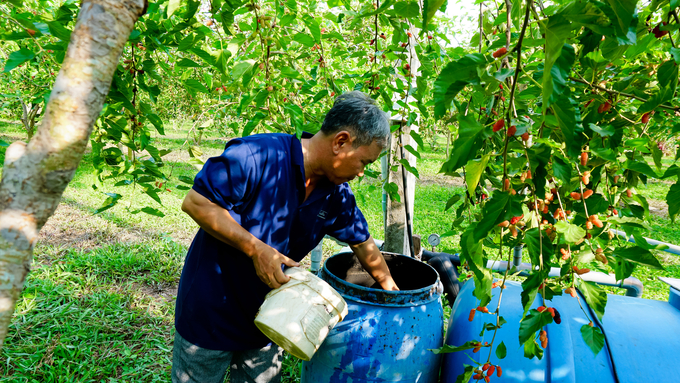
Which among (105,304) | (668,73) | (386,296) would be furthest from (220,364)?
(105,304)

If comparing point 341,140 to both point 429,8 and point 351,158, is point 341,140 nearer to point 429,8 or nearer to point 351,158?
point 351,158

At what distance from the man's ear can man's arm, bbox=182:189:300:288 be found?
1.63ft

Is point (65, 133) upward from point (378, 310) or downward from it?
upward

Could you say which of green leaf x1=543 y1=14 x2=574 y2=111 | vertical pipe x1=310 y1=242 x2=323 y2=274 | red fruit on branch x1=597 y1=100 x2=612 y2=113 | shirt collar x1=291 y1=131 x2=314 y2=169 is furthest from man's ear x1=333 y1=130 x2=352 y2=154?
vertical pipe x1=310 y1=242 x2=323 y2=274

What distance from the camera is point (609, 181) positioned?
1162 millimetres

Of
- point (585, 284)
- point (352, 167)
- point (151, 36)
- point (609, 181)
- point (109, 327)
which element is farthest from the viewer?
point (109, 327)

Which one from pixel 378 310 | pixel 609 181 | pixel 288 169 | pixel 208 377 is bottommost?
pixel 208 377

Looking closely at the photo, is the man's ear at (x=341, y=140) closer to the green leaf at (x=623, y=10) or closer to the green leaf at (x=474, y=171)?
the green leaf at (x=474, y=171)

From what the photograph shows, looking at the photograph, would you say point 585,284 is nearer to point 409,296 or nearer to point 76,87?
point 409,296

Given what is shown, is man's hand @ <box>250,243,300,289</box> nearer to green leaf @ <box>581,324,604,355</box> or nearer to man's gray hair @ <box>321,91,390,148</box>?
man's gray hair @ <box>321,91,390,148</box>

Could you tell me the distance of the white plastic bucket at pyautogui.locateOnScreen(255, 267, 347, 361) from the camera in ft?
4.21

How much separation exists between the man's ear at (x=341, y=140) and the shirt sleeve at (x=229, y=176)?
0.34 meters

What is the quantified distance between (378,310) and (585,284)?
92 cm

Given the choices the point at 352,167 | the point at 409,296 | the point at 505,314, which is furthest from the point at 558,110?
the point at 505,314
